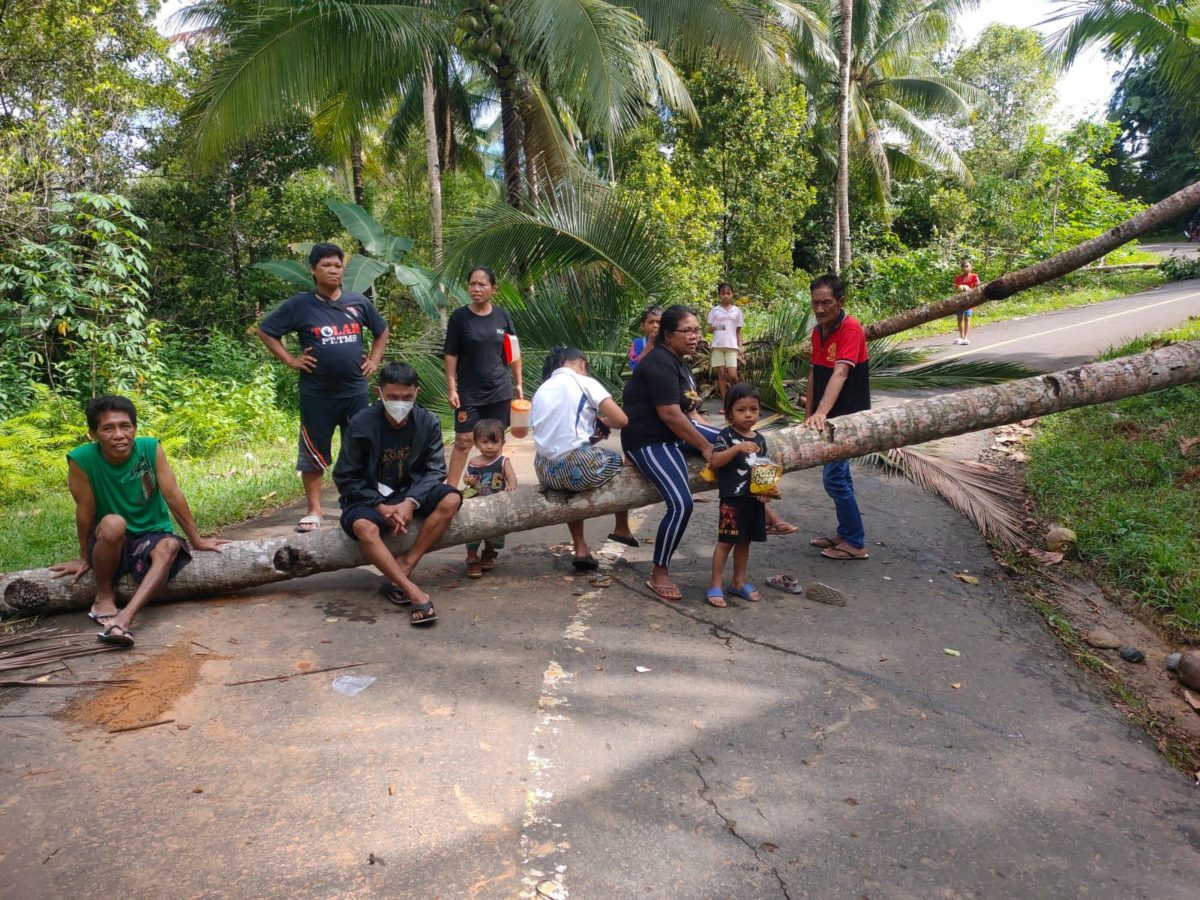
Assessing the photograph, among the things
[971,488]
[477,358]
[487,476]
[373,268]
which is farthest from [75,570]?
[373,268]

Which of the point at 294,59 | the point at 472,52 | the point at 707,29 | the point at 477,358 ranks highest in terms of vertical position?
the point at 707,29

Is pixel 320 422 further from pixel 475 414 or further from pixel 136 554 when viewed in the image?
pixel 136 554

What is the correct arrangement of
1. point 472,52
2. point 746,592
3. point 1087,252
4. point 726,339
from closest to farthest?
point 746,592, point 1087,252, point 726,339, point 472,52

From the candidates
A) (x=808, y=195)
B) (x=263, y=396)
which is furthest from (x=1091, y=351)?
(x=263, y=396)

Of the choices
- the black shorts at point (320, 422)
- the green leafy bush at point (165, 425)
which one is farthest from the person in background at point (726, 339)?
the green leafy bush at point (165, 425)

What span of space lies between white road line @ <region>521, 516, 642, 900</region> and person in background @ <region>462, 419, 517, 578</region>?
39.2 inches

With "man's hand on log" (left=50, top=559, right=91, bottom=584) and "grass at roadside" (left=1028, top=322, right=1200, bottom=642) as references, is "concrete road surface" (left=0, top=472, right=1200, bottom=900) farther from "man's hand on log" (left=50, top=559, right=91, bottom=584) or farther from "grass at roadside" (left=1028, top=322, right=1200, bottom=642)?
"grass at roadside" (left=1028, top=322, right=1200, bottom=642)

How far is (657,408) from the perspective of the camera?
14.6 ft

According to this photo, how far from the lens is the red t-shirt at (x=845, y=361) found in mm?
4816

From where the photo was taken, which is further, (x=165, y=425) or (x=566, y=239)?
(x=165, y=425)

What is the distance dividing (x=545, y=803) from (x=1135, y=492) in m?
5.32

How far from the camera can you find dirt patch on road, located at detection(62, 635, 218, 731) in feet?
10.5

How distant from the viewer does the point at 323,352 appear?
504 cm

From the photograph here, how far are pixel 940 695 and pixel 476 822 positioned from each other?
2078 mm
